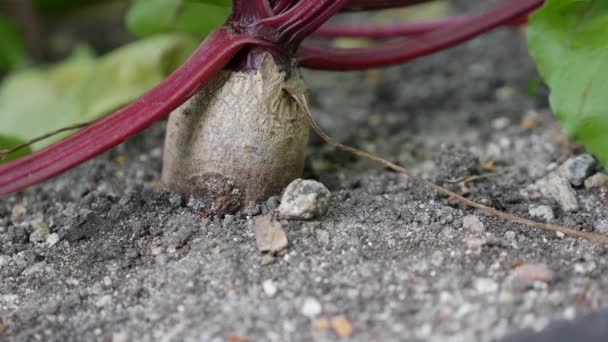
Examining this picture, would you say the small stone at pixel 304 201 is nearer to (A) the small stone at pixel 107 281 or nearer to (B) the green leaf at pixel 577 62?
(A) the small stone at pixel 107 281

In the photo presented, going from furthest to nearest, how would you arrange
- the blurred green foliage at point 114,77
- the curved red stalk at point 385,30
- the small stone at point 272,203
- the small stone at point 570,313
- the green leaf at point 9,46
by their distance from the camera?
the green leaf at point 9,46 < the curved red stalk at point 385,30 < the blurred green foliage at point 114,77 < the small stone at point 272,203 < the small stone at point 570,313

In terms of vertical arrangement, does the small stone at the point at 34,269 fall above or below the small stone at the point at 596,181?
below

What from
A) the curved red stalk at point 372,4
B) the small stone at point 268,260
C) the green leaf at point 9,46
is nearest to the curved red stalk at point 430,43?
the curved red stalk at point 372,4

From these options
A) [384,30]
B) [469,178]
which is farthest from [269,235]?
[384,30]

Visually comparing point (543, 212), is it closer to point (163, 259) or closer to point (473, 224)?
point (473, 224)

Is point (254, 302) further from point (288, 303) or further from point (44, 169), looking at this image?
point (44, 169)
